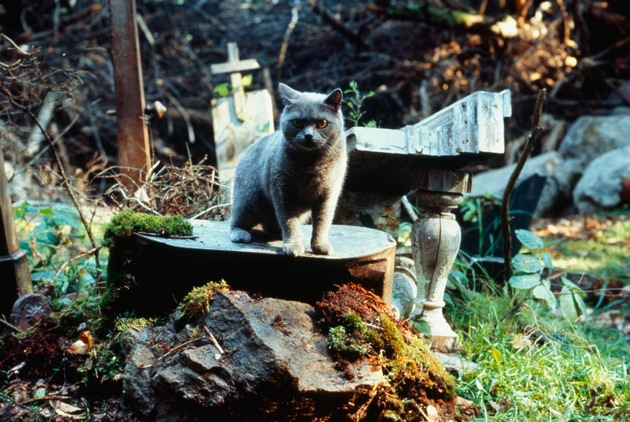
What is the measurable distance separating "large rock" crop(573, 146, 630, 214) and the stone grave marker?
4.96 meters

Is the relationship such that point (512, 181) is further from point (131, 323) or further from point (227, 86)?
point (227, 86)

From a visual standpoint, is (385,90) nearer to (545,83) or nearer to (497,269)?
(545,83)

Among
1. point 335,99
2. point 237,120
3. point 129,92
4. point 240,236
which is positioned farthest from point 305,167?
point 237,120

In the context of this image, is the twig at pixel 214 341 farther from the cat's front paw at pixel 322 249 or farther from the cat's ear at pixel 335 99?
the cat's ear at pixel 335 99

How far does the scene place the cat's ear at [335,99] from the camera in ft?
8.05

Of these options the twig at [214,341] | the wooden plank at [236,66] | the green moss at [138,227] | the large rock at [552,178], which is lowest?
the large rock at [552,178]

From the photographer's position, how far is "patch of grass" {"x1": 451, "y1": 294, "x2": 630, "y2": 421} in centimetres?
250

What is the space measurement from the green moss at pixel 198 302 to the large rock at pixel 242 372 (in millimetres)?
39

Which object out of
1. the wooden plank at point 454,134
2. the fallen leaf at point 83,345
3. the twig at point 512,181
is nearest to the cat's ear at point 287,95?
the wooden plank at point 454,134

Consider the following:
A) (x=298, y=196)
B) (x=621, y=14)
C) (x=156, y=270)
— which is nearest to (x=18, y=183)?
(x=156, y=270)

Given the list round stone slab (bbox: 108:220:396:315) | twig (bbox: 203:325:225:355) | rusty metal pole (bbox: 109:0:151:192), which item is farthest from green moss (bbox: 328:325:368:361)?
rusty metal pole (bbox: 109:0:151:192)

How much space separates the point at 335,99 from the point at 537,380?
1.80 metres

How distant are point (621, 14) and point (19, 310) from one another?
26.9ft

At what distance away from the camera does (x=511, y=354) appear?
2842 millimetres
